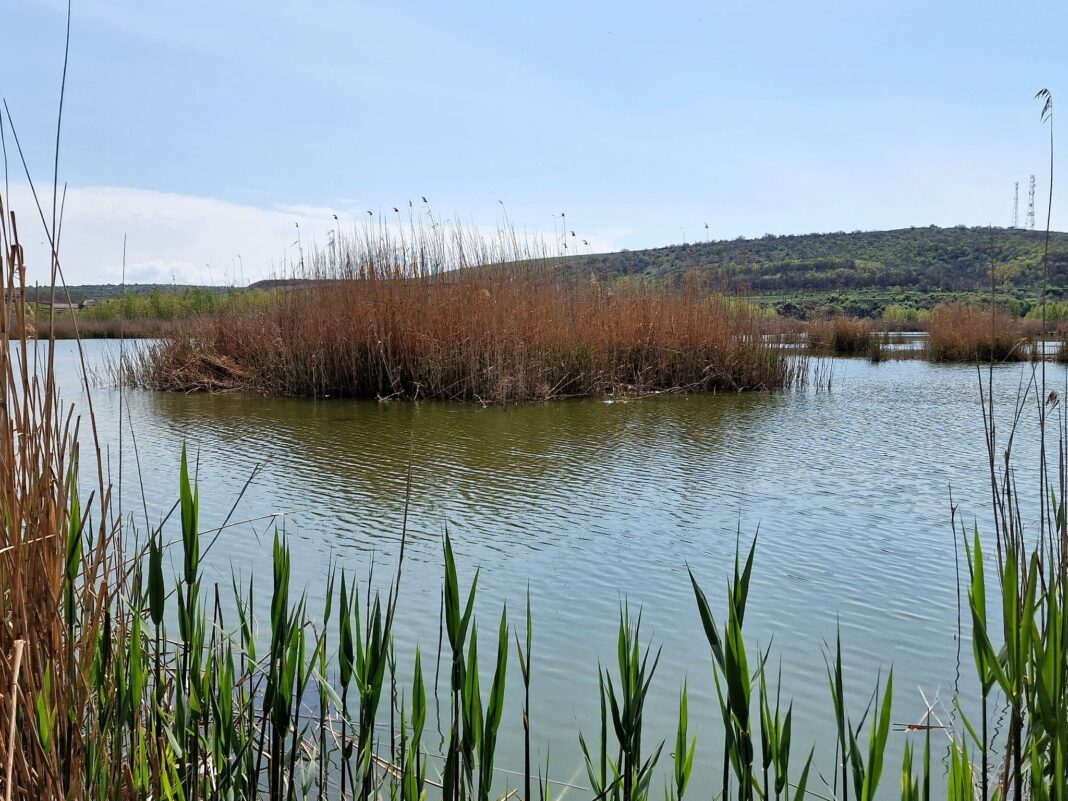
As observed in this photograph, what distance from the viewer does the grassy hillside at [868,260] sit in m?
31.6

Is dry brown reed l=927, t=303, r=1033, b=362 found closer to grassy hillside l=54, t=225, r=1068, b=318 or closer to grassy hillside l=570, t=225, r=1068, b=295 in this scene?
grassy hillside l=54, t=225, r=1068, b=318

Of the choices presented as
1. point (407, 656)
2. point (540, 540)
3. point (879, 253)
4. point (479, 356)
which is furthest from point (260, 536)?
point (879, 253)

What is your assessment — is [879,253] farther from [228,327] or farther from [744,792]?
[744,792]

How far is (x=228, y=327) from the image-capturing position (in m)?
11.3

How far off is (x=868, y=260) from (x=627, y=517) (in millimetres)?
37015

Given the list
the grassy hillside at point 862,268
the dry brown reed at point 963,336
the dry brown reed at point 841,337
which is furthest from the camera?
the grassy hillside at point 862,268

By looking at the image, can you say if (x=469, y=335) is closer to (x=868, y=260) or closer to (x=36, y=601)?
(x=36, y=601)

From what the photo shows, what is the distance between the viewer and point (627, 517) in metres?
4.24

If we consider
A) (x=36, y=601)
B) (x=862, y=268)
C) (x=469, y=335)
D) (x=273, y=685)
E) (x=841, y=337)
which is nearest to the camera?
(x=36, y=601)

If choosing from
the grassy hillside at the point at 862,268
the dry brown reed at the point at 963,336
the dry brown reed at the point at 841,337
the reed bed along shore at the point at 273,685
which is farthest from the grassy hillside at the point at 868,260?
the reed bed along shore at the point at 273,685

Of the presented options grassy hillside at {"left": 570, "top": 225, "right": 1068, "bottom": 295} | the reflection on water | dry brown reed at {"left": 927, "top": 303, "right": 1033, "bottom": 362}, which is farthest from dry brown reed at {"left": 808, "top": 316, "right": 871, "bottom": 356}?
grassy hillside at {"left": 570, "top": 225, "right": 1068, "bottom": 295}

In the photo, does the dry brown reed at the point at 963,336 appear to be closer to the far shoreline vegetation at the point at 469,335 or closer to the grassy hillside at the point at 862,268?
the far shoreline vegetation at the point at 469,335

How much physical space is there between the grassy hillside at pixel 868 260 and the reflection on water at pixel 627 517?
861 inches

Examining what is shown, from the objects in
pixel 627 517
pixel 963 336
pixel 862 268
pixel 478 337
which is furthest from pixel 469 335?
pixel 862 268
